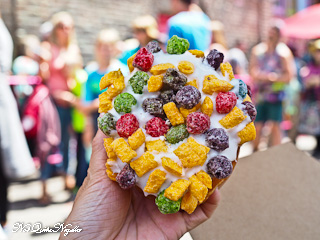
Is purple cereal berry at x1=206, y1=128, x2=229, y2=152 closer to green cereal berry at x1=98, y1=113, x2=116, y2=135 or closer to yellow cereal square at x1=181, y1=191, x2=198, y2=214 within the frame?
yellow cereal square at x1=181, y1=191, x2=198, y2=214

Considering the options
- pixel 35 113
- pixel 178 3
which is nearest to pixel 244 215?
pixel 178 3

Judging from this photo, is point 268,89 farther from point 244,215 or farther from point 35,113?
point 244,215

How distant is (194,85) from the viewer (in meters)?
1.02

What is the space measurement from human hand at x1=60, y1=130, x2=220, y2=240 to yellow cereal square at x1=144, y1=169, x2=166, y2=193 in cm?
16

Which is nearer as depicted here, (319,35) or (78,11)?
(78,11)

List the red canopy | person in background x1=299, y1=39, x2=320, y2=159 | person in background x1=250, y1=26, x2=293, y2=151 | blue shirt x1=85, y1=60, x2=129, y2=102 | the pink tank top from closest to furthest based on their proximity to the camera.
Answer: blue shirt x1=85, y1=60, x2=129, y2=102, the pink tank top, person in background x1=250, y1=26, x2=293, y2=151, person in background x1=299, y1=39, x2=320, y2=159, the red canopy

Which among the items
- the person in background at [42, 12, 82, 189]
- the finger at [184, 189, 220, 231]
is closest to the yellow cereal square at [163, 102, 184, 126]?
the finger at [184, 189, 220, 231]

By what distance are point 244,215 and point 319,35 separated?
6.18m

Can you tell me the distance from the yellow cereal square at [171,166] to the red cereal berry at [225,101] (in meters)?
0.20

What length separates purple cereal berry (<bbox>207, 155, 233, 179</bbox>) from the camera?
946 mm

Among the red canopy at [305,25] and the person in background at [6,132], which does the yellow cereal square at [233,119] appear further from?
the red canopy at [305,25]

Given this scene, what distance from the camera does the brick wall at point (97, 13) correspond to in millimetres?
4568

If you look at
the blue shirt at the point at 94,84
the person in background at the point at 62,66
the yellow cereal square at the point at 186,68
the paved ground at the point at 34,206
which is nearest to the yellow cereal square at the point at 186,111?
the yellow cereal square at the point at 186,68

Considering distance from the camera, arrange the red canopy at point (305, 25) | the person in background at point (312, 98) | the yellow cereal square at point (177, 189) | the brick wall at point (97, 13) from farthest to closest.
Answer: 1. the red canopy at point (305, 25)
2. the brick wall at point (97, 13)
3. the person in background at point (312, 98)
4. the yellow cereal square at point (177, 189)
